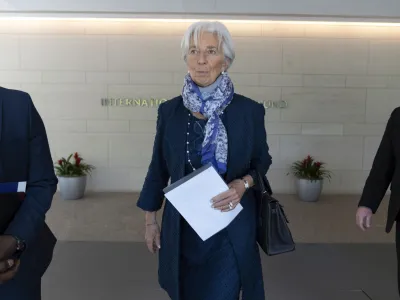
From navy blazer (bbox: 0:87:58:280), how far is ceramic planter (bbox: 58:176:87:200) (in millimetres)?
5167

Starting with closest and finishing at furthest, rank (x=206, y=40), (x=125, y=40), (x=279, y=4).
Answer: (x=206, y=40), (x=279, y=4), (x=125, y=40)

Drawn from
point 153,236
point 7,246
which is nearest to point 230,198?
point 153,236

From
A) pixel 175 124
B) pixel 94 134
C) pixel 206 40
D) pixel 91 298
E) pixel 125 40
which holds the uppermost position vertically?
pixel 125 40

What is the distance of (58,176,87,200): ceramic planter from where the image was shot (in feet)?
21.9

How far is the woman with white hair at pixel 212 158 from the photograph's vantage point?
205 cm

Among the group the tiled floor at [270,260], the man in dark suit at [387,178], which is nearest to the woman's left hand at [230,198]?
the man in dark suit at [387,178]

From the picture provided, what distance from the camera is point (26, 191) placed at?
1.58 meters

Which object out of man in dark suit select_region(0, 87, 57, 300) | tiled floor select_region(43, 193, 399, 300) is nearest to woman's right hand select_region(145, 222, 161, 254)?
man in dark suit select_region(0, 87, 57, 300)

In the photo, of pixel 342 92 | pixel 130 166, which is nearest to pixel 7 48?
pixel 130 166

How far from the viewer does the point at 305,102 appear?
7098 millimetres

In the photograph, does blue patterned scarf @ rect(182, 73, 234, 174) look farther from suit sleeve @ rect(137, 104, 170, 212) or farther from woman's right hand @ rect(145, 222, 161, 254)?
woman's right hand @ rect(145, 222, 161, 254)

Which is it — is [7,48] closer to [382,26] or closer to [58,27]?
[58,27]

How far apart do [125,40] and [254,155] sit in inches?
208

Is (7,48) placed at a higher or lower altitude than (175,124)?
higher
